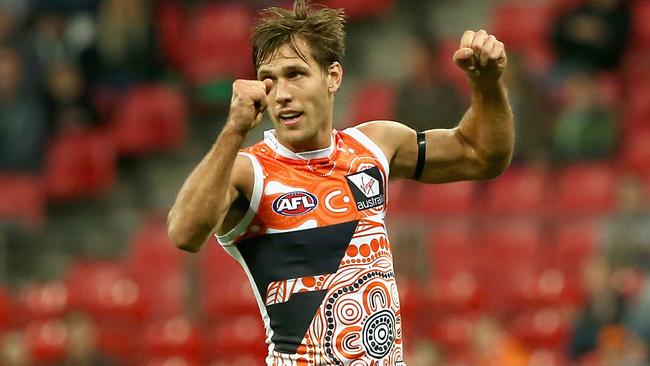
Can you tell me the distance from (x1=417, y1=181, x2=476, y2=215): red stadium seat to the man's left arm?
5.76 metres

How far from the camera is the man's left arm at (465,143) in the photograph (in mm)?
5188

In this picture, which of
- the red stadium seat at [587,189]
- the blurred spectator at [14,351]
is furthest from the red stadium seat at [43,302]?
the red stadium seat at [587,189]

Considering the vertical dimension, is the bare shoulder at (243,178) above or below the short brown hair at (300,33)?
below

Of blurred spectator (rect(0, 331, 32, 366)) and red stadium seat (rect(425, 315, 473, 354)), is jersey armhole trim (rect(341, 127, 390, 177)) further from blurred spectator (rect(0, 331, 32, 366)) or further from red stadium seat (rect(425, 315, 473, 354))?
blurred spectator (rect(0, 331, 32, 366))

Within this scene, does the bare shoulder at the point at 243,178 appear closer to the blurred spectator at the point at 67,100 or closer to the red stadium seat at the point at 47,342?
the red stadium seat at the point at 47,342

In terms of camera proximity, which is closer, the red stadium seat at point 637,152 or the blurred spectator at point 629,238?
the blurred spectator at point 629,238

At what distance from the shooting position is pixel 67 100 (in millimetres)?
13312

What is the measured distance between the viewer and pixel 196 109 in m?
13.7

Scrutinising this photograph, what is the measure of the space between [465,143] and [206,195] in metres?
1.29

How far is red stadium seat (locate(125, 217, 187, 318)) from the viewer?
1137 cm

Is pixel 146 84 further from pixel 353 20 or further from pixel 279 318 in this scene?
pixel 279 318

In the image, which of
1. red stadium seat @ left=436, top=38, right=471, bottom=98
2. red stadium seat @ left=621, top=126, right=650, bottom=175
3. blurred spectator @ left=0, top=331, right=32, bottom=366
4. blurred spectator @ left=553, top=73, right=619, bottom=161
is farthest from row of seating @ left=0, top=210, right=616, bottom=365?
red stadium seat @ left=436, top=38, right=471, bottom=98

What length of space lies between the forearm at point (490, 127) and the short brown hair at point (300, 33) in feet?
2.05

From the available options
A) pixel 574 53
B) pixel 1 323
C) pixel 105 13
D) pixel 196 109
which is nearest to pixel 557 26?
pixel 574 53
